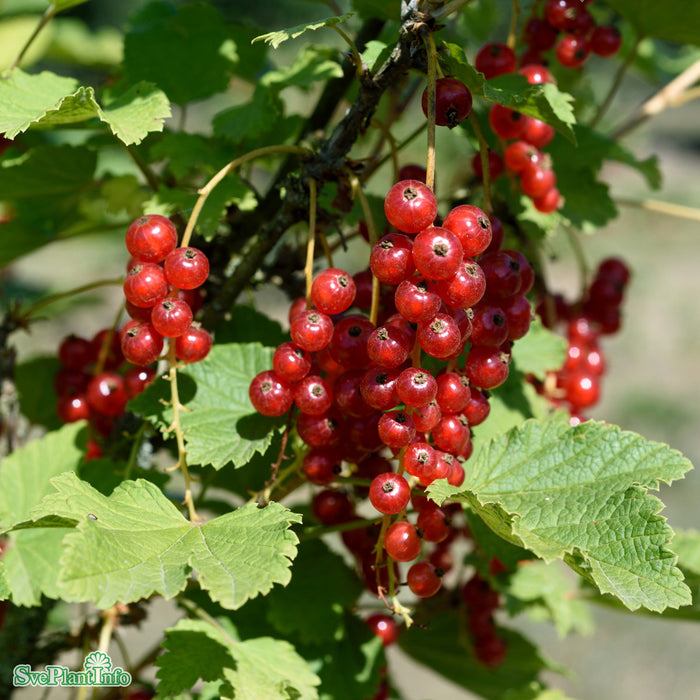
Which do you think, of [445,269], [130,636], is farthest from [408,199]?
[130,636]

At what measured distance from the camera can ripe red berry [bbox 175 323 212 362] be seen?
771 millimetres

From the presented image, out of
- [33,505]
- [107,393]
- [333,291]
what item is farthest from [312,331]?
[33,505]

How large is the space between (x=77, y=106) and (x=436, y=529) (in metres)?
0.57

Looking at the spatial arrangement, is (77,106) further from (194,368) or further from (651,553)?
(651,553)

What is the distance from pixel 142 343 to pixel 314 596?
1.43ft

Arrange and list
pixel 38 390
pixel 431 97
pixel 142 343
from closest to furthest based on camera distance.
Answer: pixel 431 97 → pixel 142 343 → pixel 38 390

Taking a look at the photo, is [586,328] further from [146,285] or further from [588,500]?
[146,285]

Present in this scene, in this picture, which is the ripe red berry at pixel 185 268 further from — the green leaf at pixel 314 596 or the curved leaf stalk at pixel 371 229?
the green leaf at pixel 314 596

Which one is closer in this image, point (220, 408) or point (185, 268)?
point (185, 268)

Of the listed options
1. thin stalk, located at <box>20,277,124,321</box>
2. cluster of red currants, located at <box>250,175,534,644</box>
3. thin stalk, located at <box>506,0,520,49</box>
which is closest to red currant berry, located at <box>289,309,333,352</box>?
cluster of red currants, located at <box>250,175,534,644</box>

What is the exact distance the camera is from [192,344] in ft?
2.54

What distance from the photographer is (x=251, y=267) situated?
0.87m

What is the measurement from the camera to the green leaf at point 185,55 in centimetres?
105

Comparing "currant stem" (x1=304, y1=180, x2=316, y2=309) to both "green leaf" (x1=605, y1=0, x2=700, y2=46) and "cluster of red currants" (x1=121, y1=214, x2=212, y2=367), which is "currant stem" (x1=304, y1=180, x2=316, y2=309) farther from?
"green leaf" (x1=605, y1=0, x2=700, y2=46)
